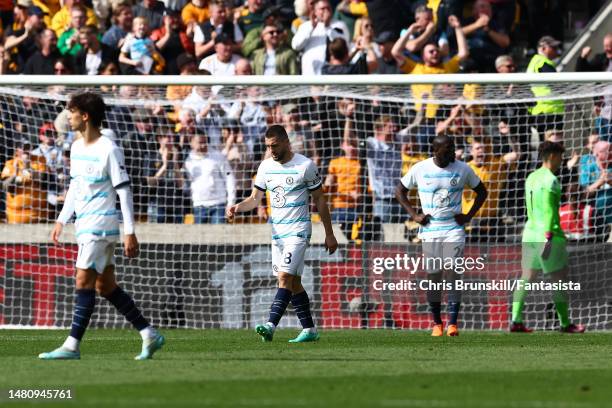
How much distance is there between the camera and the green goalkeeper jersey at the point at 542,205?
15.8 m

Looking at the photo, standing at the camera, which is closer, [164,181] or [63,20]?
[164,181]

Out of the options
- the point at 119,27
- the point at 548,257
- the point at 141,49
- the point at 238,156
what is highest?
the point at 119,27

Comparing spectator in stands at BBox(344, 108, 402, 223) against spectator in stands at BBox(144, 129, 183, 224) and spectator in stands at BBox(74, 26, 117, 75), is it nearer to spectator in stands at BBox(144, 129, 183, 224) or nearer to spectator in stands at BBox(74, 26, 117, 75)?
spectator in stands at BBox(144, 129, 183, 224)

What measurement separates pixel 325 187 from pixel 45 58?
5.37 m

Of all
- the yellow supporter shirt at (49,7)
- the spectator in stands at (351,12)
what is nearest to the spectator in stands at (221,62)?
the spectator in stands at (351,12)

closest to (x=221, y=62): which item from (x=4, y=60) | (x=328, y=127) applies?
(x=328, y=127)

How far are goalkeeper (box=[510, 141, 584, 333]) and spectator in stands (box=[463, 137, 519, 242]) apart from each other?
0.97 meters

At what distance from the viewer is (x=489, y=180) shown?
17219 millimetres

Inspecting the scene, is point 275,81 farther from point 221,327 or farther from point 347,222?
point 221,327

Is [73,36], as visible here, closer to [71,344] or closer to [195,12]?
[195,12]

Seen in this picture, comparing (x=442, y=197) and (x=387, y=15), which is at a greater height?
(x=387, y=15)

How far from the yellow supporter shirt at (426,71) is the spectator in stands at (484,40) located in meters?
0.48

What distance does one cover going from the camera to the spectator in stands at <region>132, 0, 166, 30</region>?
21.0 metres

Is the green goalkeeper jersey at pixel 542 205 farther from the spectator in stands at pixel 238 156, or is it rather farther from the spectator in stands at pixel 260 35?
the spectator in stands at pixel 260 35
